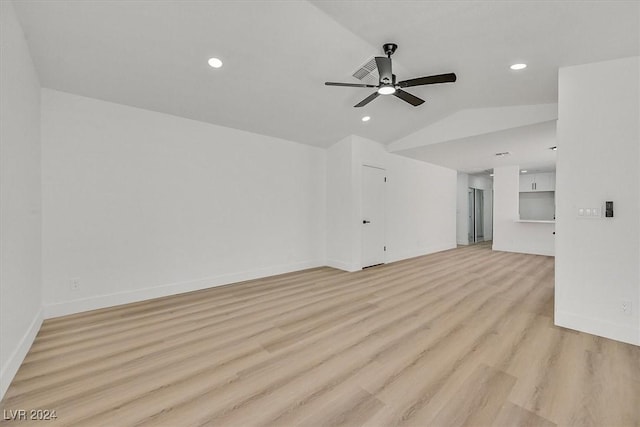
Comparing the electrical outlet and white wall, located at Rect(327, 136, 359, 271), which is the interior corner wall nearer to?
white wall, located at Rect(327, 136, 359, 271)

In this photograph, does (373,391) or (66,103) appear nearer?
(373,391)

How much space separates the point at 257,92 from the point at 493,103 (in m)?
3.55

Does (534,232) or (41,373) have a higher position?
(534,232)

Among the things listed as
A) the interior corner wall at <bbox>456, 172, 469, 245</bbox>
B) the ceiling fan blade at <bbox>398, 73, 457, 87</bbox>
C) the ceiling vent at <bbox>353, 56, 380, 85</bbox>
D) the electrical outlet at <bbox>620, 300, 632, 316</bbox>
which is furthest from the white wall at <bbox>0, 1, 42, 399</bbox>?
the interior corner wall at <bbox>456, 172, 469, 245</bbox>

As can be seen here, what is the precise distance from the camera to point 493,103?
403 centimetres

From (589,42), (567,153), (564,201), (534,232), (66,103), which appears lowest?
(534,232)

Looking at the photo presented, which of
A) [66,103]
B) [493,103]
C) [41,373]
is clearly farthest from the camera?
[493,103]

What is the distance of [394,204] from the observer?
20.2ft

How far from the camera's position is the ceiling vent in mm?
3009

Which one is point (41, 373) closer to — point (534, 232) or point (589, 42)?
point (589, 42)

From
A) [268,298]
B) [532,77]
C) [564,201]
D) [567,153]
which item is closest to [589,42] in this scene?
[532,77]

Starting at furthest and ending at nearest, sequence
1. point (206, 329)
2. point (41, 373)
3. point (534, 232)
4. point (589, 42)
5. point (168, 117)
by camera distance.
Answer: point (534, 232) → point (168, 117) → point (206, 329) → point (589, 42) → point (41, 373)

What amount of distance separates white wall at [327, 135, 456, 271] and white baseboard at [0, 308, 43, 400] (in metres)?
4.17

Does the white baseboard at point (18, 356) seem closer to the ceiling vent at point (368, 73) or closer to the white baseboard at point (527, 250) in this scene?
the ceiling vent at point (368, 73)
